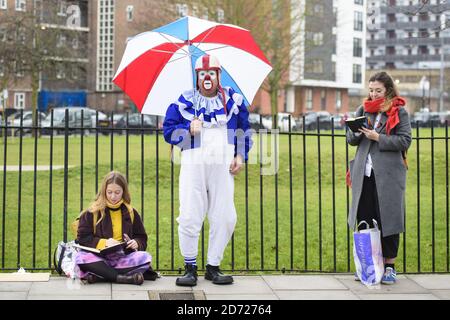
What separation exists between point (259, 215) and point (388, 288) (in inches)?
240

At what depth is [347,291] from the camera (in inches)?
254

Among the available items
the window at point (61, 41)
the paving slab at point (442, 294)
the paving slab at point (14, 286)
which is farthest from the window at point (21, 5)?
the paving slab at point (442, 294)

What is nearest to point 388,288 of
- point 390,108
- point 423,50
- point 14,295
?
point 390,108

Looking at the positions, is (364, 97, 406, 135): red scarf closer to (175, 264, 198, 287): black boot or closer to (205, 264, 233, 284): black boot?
(205, 264, 233, 284): black boot

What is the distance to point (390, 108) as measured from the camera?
6.59 metres

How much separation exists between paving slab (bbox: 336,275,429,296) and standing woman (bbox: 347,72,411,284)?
1.41ft

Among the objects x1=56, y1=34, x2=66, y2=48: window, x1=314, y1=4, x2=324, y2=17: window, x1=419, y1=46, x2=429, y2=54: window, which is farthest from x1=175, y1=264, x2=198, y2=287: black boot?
x1=419, y1=46, x2=429, y2=54: window

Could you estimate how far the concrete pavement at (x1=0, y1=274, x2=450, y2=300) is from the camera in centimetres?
609

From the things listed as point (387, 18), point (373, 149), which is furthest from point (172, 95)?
point (387, 18)

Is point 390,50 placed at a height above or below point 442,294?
above

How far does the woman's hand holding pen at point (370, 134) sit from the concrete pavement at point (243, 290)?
1313mm

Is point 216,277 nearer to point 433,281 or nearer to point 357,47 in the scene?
point 433,281

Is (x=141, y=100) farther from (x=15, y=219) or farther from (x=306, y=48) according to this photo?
(x=306, y=48)

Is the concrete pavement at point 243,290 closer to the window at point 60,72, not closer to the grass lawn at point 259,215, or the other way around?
the grass lawn at point 259,215
